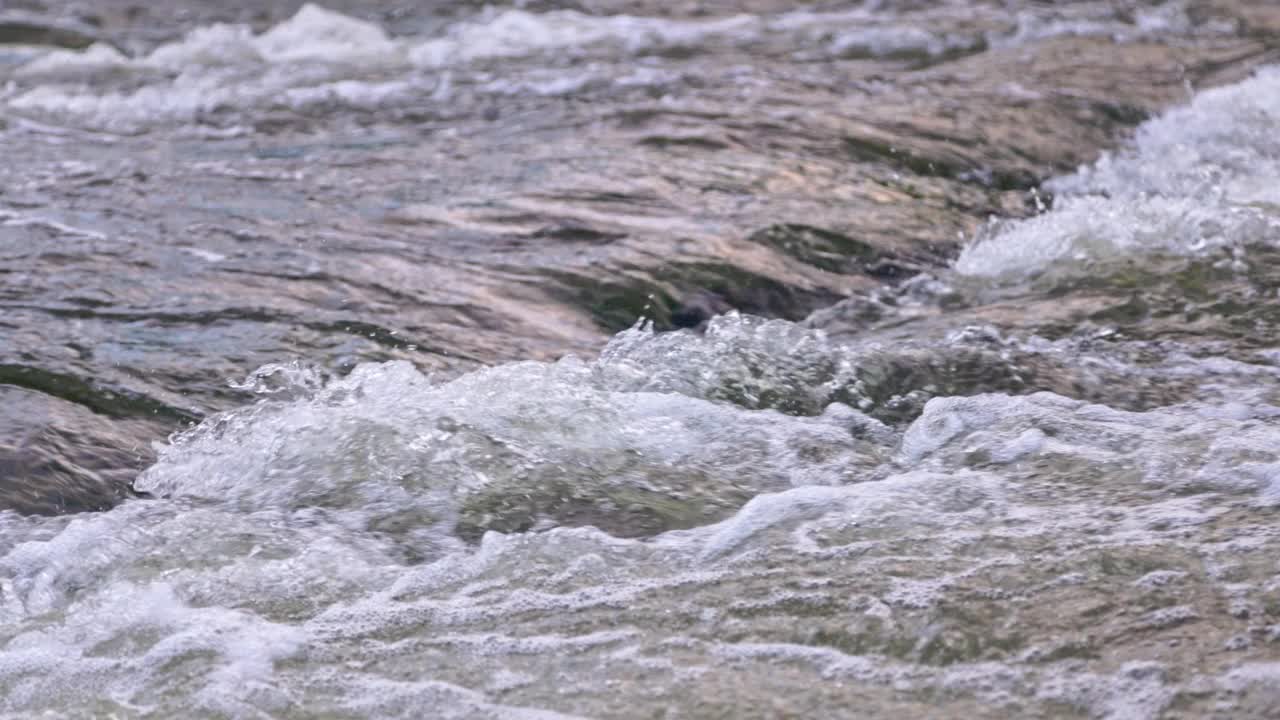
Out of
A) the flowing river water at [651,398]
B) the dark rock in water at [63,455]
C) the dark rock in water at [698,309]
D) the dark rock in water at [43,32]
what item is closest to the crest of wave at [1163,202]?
the flowing river water at [651,398]

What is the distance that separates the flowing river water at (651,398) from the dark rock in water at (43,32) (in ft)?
5.89

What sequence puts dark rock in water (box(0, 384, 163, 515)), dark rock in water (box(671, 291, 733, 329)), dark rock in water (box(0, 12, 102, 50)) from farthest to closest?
dark rock in water (box(0, 12, 102, 50)), dark rock in water (box(671, 291, 733, 329)), dark rock in water (box(0, 384, 163, 515))

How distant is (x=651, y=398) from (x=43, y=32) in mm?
5811

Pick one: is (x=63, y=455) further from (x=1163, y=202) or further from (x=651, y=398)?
(x=1163, y=202)

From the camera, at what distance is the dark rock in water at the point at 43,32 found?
303 inches

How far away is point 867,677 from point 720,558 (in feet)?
1.43

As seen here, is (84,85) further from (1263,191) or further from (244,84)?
(1263,191)

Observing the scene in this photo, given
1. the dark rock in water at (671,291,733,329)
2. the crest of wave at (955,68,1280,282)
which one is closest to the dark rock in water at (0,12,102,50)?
the dark rock in water at (671,291,733,329)

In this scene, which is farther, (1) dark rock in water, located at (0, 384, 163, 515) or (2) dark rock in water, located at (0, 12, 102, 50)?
(2) dark rock in water, located at (0, 12, 102, 50)

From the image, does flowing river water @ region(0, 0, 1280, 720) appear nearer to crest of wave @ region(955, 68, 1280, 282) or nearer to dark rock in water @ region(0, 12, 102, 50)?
crest of wave @ region(955, 68, 1280, 282)

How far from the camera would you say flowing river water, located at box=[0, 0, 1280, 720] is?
7.26 ft

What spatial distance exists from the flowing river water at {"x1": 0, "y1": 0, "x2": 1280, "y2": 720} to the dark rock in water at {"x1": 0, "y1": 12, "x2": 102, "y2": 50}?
1.79 m

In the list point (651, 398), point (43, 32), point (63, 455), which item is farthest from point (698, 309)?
point (43, 32)

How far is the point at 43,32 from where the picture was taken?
25.8 feet
